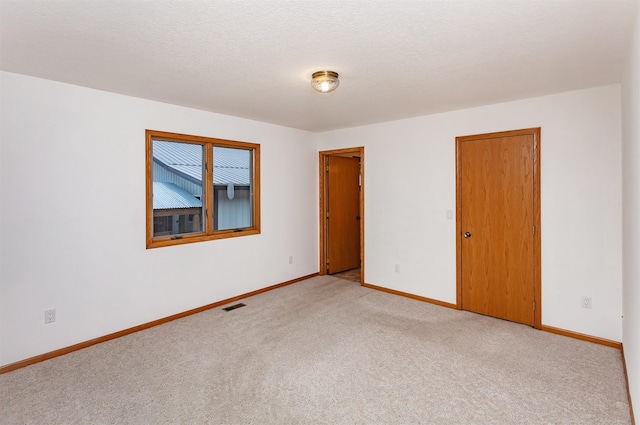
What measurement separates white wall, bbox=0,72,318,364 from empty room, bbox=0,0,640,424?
2 centimetres

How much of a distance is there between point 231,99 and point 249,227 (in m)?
1.89

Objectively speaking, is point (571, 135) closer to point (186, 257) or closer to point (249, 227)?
point (249, 227)

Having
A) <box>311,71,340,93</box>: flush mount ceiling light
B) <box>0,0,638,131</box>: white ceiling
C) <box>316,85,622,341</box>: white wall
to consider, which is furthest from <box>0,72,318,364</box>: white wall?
<box>316,85,622,341</box>: white wall

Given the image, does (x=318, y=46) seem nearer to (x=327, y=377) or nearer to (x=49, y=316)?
(x=327, y=377)

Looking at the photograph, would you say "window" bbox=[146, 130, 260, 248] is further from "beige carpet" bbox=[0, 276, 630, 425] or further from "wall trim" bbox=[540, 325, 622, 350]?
"wall trim" bbox=[540, 325, 622, 350]

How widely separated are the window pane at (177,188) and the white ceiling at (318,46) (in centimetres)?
75

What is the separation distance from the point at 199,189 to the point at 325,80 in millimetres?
2318

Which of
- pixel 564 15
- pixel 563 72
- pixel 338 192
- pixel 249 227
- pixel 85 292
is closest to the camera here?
pixel 564 15

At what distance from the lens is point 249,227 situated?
4754mm

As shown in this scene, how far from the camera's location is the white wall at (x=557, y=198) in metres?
3.09

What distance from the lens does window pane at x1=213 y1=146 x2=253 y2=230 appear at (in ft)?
14.3

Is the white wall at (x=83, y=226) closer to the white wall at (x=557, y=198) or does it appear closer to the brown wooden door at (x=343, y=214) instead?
the brown wooden door at (x=343, y=214)

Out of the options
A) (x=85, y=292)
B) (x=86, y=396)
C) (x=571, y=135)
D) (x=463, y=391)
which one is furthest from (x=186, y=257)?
(x=571, y=135)

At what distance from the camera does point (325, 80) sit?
2.68 metres
